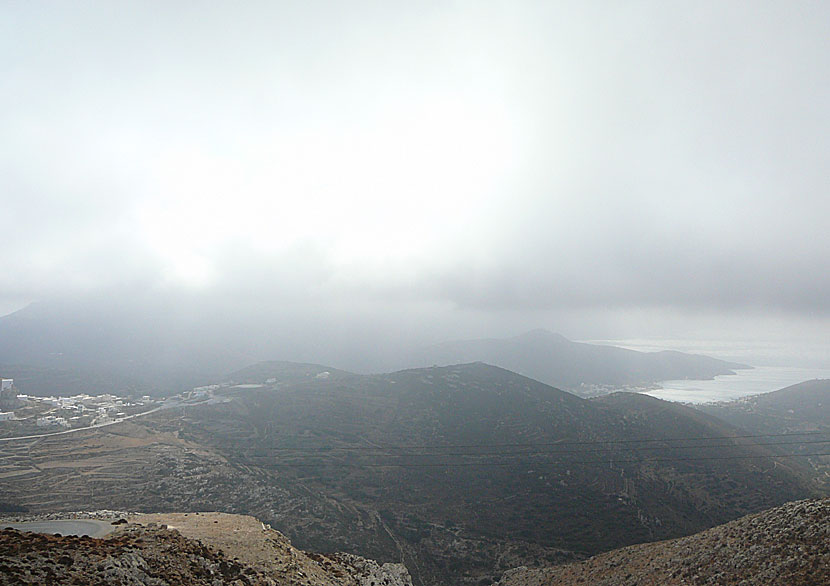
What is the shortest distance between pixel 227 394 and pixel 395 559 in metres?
102

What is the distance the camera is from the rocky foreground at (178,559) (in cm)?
1650

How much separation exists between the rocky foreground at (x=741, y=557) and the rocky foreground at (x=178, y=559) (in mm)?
18631

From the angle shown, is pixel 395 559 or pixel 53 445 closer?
pixel 395 559

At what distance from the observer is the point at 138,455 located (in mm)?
79375

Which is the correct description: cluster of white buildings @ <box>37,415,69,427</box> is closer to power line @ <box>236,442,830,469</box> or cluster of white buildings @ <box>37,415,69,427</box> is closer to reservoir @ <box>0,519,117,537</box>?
power line @ <box>236,442,830,469</box>

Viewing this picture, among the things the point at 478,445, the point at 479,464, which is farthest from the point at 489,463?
the point at 478,445

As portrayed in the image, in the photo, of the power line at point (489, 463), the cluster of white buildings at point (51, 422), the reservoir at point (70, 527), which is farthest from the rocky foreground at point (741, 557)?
the cluster of white buildings at point (51, 422)

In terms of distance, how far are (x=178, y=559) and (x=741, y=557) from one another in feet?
106

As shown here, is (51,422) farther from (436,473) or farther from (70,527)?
(70,527)

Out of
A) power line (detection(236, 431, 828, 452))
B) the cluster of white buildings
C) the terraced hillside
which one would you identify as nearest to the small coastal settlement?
the cluster of white buildings

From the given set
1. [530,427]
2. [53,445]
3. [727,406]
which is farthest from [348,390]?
[727,406]

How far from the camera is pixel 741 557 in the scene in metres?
27.2

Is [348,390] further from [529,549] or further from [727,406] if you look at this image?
[727,406]

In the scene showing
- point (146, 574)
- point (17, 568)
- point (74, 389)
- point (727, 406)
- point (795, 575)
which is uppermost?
point (17, 568)
